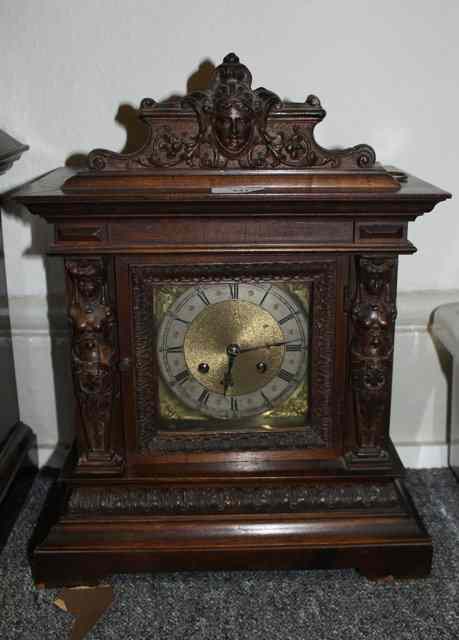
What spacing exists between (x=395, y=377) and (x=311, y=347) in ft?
1.65

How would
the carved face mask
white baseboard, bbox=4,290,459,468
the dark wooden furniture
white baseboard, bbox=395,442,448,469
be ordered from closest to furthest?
the carved face mask
the dark wooden furniture
white baseboard, bbox=4,290,459,468
white baseboard, bbox=395,442,448,469

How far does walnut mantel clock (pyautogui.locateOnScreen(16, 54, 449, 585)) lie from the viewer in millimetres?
1234

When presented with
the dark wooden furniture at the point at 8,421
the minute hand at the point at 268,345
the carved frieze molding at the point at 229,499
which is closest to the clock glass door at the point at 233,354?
the minute hand at the point at 268,345

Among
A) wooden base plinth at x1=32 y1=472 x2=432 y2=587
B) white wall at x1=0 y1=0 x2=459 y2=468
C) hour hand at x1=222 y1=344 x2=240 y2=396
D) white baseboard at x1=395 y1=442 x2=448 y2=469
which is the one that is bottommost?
white baseboard at x1=395 y1=442 x2=448 y2=469

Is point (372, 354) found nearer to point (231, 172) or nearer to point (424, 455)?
point (231, 172)

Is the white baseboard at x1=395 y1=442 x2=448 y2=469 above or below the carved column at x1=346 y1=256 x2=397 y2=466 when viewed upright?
below

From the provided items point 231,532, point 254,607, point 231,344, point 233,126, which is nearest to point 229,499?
point 231,532

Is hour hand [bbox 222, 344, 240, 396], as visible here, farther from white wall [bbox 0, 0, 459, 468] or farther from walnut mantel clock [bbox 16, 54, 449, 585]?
white wall [bbox 0, 0, 459, 468]

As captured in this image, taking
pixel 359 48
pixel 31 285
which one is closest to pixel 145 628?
pixel 31 285

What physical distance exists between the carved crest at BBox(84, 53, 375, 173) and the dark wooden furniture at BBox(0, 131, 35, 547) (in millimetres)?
381

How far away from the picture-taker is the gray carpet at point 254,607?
4.23 ft

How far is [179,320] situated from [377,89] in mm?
693

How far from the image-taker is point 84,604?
1361mm

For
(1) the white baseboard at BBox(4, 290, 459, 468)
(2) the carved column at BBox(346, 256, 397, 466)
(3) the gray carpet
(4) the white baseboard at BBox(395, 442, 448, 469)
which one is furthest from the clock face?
(4) the white baseboard at BBox(395, 442, 448, 469)
